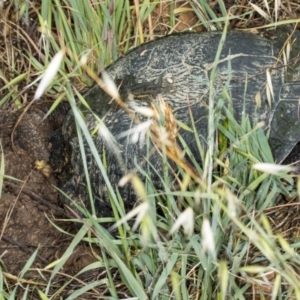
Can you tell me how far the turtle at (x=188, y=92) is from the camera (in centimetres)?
154

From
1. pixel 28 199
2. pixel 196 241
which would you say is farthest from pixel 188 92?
pixel 28 199

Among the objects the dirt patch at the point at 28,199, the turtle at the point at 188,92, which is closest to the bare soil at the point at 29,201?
the dirt patch at the point at 28,199

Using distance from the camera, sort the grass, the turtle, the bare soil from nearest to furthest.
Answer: the grass < the turtle < the bare soil

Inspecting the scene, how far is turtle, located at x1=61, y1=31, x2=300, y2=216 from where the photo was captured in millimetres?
1545

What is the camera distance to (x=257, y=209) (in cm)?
148

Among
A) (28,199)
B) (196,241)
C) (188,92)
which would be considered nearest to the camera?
(196,241)

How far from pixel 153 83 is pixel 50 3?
0.57 m

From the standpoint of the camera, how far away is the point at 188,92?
159 cm

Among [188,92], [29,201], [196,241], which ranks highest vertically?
[188,92]

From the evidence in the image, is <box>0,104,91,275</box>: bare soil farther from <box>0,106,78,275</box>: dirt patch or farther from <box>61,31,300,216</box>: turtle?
<box>61,31,300,216</box>: turtle

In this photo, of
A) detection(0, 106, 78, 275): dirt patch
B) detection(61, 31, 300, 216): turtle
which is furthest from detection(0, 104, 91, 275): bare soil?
detection(61, 31, 300, 216): turtle

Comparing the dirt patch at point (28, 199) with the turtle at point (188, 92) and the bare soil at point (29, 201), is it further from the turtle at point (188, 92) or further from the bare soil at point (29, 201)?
the turtle at point (188, 92)

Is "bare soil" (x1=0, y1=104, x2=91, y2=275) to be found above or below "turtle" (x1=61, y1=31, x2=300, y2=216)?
below

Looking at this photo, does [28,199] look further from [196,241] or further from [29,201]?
[196,241]
